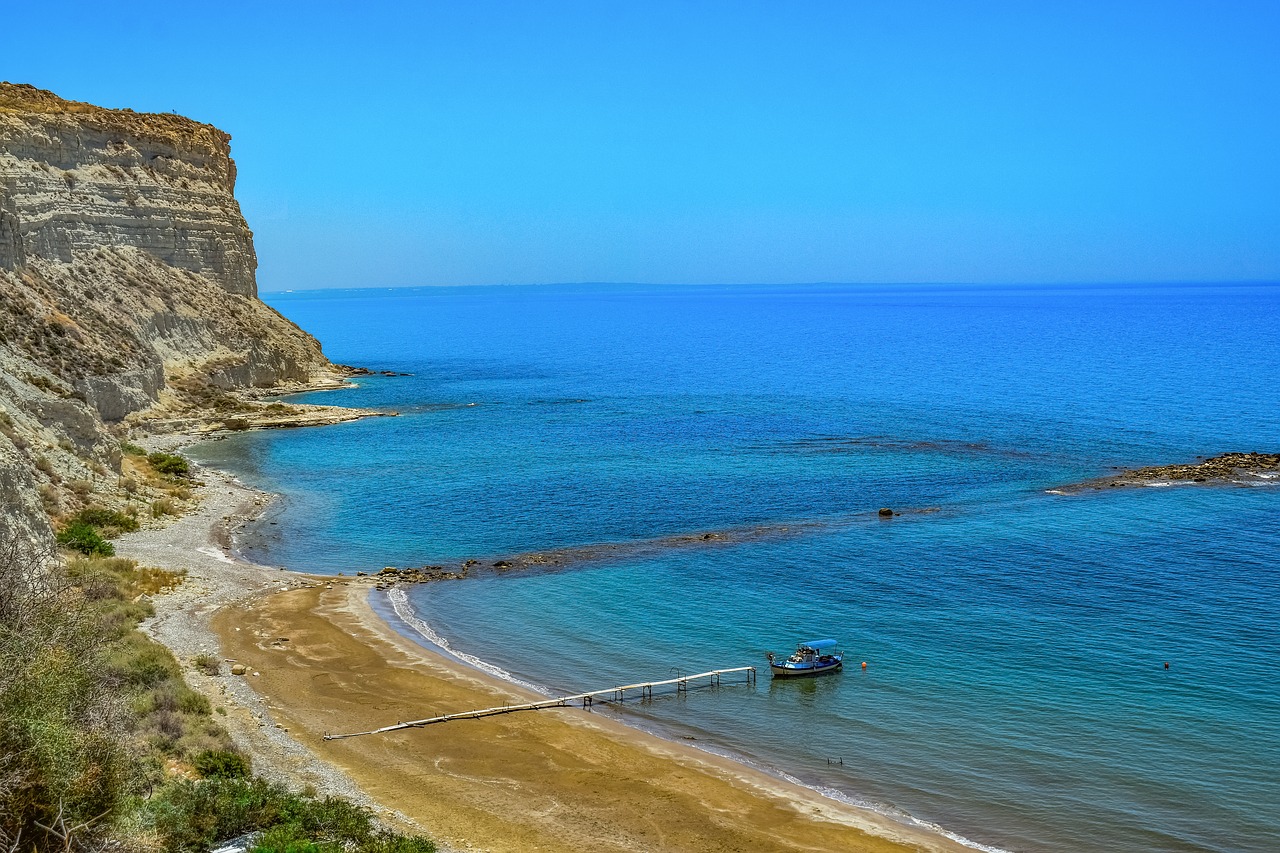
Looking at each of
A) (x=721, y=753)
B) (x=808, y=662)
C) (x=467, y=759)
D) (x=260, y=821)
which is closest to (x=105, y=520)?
(x=467, y=759)

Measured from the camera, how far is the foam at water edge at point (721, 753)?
21250 mm

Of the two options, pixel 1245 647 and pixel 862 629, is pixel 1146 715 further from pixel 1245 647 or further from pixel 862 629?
pixel 862 629

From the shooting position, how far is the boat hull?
29.0 m

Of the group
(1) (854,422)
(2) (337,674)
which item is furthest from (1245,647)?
(1) (854,422)

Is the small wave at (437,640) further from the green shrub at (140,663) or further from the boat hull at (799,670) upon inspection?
the green shrub at (140,663)

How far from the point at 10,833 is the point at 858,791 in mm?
16069

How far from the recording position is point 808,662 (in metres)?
29.2

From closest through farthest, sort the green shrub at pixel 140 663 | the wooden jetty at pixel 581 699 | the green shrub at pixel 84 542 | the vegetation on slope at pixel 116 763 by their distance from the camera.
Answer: the vegetation on slope at pixel 116 763 < the green shrub at pixel 140 663 < the wooden jetty at pixel 581 699 < the green shrub at pixel 84 542

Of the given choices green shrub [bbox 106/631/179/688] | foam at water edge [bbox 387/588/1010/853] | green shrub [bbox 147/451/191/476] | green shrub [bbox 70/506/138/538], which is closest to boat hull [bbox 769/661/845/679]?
foam at water edge [bbox 387/588/1010/853]

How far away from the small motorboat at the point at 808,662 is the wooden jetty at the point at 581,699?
2.50ft

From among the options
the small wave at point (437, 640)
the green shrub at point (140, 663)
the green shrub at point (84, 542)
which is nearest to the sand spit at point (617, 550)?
the small wave at point (437, 640)

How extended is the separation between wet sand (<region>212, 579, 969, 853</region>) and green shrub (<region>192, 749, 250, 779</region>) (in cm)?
270

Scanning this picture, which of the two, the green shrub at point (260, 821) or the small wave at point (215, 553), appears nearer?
the green shrub at point (260, 821)

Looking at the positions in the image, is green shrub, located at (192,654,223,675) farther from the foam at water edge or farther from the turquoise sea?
the turquoise sea
